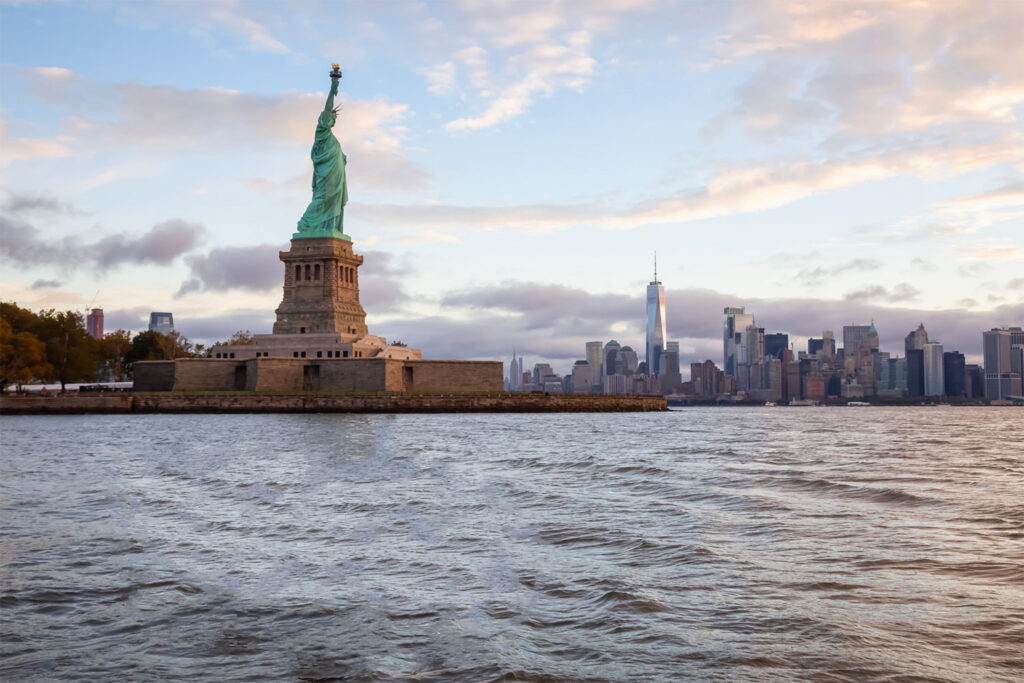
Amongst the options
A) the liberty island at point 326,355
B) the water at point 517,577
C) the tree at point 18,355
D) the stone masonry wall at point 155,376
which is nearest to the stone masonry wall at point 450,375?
the liberty island at point 326,355

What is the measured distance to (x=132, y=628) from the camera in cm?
1055

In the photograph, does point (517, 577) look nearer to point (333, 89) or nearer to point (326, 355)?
point (326, 355)

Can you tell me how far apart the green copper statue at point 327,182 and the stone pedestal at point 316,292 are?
2747 mm

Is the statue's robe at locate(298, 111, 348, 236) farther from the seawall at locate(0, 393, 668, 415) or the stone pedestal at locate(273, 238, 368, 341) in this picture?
the seawall at locate(0, 393, 668, 415)

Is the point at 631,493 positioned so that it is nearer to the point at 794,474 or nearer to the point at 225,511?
the point at 794,474

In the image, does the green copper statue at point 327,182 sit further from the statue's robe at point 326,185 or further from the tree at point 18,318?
the tree at point 18,318

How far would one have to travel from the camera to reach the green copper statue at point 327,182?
110m

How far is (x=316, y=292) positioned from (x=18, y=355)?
3377 centimetres

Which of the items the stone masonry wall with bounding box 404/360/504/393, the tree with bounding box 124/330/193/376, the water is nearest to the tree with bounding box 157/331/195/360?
the tree with bounding box 124/330/193/376

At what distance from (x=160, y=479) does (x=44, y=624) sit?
17.6 meters

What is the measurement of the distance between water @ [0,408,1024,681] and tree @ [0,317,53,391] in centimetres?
8253

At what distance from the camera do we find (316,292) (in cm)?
10625

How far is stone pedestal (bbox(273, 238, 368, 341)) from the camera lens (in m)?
105

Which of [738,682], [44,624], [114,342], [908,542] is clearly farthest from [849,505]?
[114,342]
